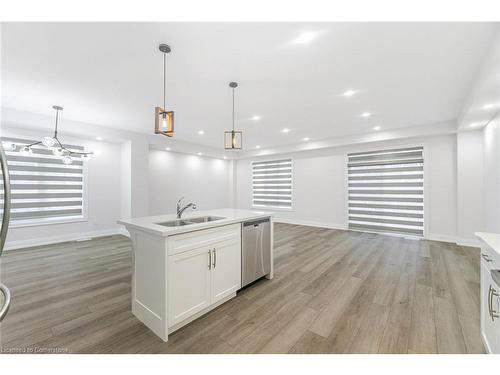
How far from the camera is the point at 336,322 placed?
2.01 metres

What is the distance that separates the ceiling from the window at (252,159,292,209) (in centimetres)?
332

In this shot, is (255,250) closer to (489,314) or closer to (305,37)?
(489,314)

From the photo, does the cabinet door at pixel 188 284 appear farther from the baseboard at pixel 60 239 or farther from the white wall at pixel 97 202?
the white wall at pixel 97 202

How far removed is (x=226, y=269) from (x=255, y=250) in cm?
54

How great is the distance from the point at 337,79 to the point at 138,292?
358 cm

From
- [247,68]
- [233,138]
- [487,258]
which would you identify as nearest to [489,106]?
[487,258]

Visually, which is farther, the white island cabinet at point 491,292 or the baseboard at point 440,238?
the baseboard at point 440,238

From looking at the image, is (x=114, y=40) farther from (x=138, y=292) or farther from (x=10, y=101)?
(x=10, y=101)

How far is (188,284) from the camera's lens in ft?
6.40

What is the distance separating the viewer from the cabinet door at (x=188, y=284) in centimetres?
181

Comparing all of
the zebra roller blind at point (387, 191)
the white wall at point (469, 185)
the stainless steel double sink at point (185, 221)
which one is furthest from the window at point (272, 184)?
A: the stainless steel double sink at point (185, 221)

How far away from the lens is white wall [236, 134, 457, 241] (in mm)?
4848

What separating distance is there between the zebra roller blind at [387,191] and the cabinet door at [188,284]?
5.36 m
